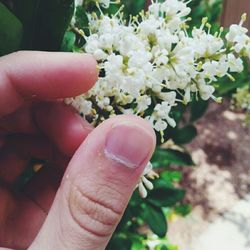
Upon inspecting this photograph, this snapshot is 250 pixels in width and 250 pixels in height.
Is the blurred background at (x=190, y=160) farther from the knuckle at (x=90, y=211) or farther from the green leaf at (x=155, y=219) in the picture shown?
the knuckle at (x=90, y=211)

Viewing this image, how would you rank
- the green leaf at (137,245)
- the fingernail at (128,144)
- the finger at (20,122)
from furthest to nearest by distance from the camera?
the green leaf at (137,245), the finger at (20,122), the fingernail at (128,144)

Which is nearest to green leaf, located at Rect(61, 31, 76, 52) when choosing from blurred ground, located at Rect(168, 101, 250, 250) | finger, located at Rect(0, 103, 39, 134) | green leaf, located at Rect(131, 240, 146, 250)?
finger, located at Rect(0, 103, 39, 134)

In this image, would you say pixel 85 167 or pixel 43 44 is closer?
pixel 85 167

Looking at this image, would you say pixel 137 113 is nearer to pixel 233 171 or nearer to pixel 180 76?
pixel 180 76

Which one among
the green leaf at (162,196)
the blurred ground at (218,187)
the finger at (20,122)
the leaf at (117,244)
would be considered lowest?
the blurred ground at (218,187)

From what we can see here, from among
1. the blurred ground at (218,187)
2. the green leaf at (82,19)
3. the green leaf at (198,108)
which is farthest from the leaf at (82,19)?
the blurred ground at (218,187)

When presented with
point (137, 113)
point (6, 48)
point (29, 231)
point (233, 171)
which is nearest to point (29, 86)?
point (6, 48)

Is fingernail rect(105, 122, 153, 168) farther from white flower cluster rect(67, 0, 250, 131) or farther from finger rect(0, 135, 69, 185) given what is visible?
finger rect(0, 135, 69, 185)
